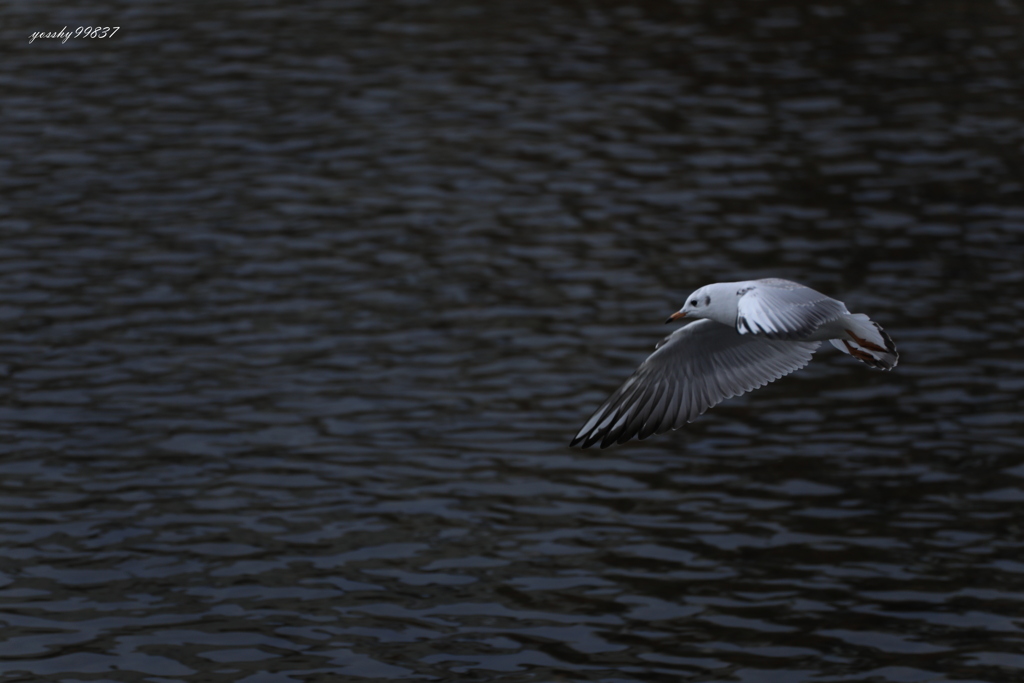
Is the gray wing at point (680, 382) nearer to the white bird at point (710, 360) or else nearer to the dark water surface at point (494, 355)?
the white bird at point (710, 360)

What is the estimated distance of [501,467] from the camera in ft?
46.3

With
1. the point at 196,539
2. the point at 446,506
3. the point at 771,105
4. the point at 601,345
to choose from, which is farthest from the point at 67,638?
the point at 771,105

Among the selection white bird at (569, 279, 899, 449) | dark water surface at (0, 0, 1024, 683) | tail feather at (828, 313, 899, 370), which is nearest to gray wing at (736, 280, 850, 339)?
white bird at (569, 279, 899, 449)

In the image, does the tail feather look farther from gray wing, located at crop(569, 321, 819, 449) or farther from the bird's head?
the bird's head

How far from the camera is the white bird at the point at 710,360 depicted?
965cm

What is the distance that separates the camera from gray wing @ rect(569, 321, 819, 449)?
34.9 ft

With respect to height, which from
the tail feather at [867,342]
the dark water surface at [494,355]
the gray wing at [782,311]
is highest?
the gray wing at [782,311]

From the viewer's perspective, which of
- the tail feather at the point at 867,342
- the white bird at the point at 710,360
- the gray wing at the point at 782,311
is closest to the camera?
the gray wing at the point at 782,311

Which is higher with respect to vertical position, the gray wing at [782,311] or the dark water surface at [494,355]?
the gray wing at [782,311]

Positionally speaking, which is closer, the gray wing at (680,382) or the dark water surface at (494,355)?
the gray wing at (680,382)

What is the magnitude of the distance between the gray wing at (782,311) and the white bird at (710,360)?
2 centimetres

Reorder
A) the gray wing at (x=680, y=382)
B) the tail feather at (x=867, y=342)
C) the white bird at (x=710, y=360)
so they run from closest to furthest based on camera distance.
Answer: the white bird at (x=710, y=360) → the tail feather at (x=867, y=342) → the gray wing at (x=680, y=382)

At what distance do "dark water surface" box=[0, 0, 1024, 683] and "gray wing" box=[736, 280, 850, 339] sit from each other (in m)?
3.30

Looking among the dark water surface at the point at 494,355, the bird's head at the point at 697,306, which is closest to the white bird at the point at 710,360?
the bird's head at the point at 697,306
